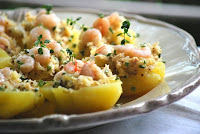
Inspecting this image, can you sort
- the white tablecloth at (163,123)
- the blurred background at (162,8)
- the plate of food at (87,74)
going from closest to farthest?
the plate of food at (87,74)
the white tablecloth at (163,123)
the blurred background at (162,8)

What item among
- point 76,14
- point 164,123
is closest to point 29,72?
point 164,123

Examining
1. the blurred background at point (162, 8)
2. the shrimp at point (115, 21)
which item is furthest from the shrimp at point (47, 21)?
the blurred background at point (162, 8)

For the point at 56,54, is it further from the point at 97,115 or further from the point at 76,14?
the point at 76,14

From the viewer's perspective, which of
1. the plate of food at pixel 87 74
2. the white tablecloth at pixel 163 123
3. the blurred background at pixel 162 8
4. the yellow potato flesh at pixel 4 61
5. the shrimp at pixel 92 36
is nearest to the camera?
the plate of food at pixel 87 74

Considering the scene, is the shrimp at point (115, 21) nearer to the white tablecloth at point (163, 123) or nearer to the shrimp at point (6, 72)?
the white tablecloth at point (163, 123)

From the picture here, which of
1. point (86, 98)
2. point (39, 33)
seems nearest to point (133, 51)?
point (86, 98)

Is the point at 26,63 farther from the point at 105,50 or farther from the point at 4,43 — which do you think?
the point at 4,43
